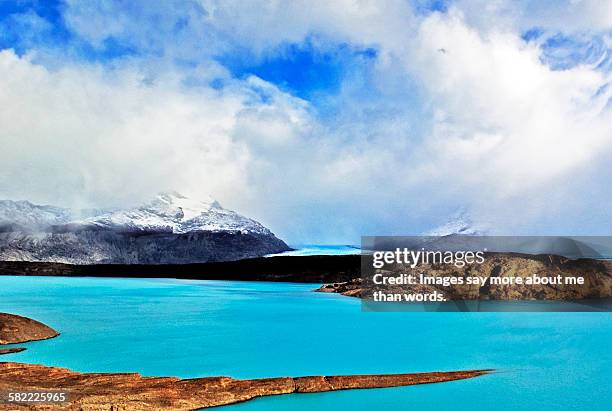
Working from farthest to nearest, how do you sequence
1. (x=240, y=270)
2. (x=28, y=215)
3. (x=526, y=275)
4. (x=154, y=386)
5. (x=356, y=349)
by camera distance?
1. (x=28, y=215)
2. (x=240, y=270)
3. (x=526, y=275)
4. (x=356, y=349)
5. (x=154, y=386)

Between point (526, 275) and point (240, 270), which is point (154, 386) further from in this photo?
point (240, 270)

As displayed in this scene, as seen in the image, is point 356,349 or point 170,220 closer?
point 356,349

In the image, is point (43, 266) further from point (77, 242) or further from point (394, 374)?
point (394, 374)

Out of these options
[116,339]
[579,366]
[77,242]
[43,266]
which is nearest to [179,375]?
[116,339]

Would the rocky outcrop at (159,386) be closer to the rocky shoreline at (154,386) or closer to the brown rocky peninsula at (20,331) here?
the rocky shoreline at (154,386)

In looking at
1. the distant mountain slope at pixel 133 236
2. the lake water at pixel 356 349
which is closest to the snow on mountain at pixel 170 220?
the distant mountain slope at pixel 133 236

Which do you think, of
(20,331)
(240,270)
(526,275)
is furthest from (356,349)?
(240,270)

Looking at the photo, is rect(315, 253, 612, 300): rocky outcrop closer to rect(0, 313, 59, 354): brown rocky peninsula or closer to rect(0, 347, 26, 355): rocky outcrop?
rect(0, 313, 59, 354): brown rocky peninsula
